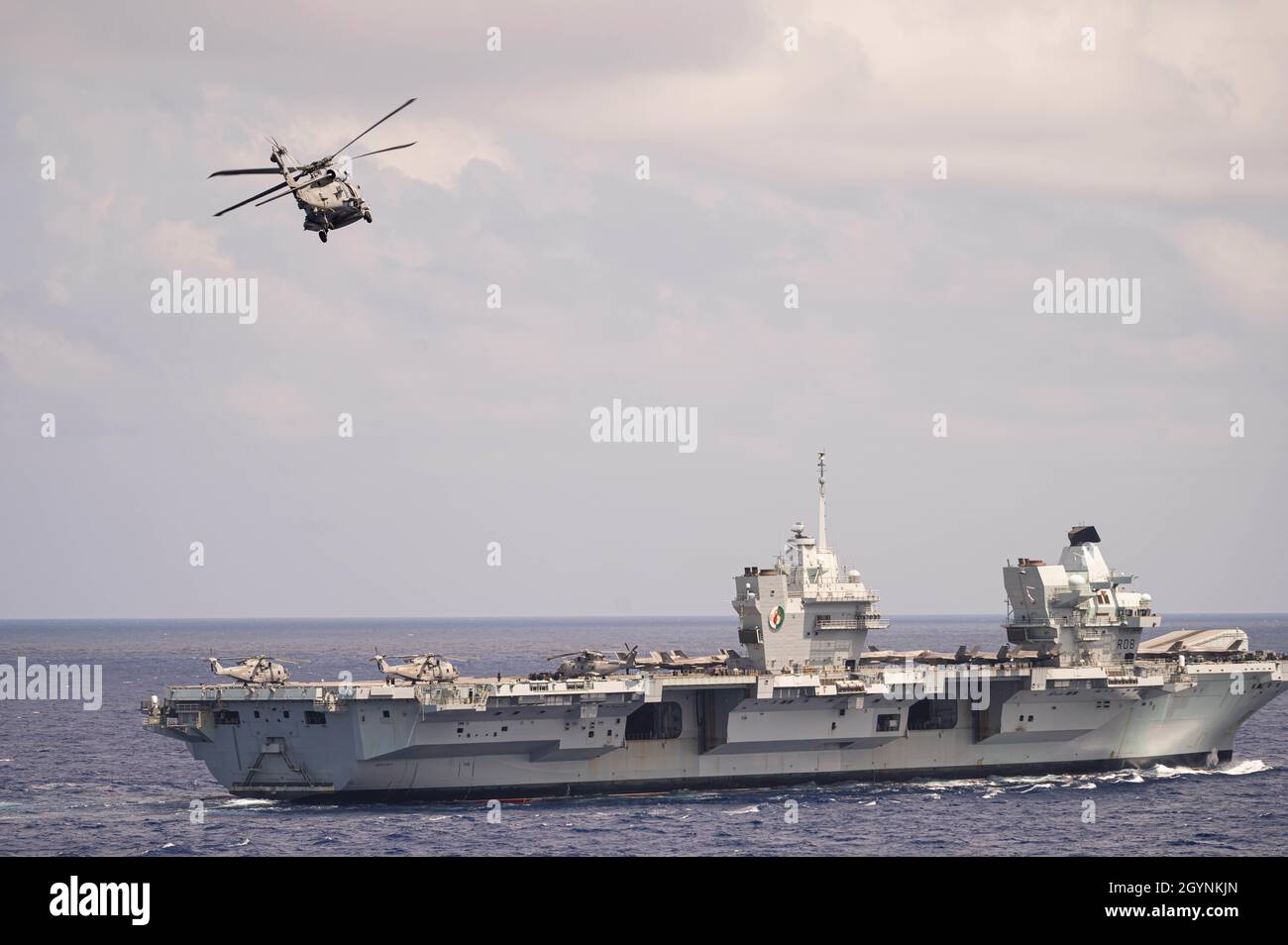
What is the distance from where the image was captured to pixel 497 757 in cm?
3925

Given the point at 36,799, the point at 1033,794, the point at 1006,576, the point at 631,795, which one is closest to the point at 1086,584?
the point at 1006,576

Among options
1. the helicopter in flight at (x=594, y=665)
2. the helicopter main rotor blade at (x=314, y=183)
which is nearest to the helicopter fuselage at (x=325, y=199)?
the helicopter main rotor blade at (x=314, y=183)

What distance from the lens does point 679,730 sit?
41.1 meters

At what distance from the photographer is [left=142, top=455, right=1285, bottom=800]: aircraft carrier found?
38.0 metres

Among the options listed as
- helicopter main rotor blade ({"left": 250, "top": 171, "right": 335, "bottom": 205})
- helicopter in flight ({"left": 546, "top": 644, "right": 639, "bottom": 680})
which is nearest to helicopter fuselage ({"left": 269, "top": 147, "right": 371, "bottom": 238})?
helicopter main rotor blade ({"left": 250, "top": 171, "right": 335, "bottom": 205})

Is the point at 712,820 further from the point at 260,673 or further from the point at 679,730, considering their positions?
the point at 260,673

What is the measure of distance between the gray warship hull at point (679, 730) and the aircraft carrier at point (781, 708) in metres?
0.05

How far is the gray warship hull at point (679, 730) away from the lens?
1485 inches

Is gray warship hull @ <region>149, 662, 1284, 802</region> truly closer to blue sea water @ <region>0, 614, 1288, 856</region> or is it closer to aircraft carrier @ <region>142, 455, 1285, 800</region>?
aircraft carrier @ <region>142, 455, 1285, 800</region>

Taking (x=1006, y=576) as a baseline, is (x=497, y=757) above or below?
below
